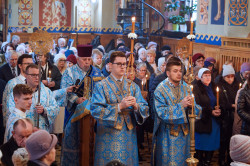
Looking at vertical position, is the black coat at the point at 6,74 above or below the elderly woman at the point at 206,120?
above

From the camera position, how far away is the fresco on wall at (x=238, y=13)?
10906mm

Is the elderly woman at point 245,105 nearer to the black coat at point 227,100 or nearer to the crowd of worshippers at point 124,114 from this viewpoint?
the crowd of worshippers at point 124,114

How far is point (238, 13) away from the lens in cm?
1110

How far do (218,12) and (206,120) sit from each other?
235 inches

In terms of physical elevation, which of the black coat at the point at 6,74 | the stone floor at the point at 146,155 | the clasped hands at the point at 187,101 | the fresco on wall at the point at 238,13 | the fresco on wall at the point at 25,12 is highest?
the fresco on wall at the point at 25,12

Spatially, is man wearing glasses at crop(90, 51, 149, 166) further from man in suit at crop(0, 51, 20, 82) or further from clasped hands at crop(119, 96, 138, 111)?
man in suit at crop(0, 51, 20, 82)

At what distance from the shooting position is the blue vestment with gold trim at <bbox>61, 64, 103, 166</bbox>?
639 centimetres

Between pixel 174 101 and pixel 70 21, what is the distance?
17.4 meters

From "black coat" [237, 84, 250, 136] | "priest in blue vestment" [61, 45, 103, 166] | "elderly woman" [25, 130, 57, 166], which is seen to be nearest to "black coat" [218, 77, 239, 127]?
"black coat" [237, 84, 250, 136]

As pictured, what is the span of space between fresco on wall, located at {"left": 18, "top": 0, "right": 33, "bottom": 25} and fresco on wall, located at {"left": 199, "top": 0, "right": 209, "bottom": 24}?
1028 centimetres

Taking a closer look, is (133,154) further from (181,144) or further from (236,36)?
(236,36)

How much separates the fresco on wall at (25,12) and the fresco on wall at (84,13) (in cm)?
233

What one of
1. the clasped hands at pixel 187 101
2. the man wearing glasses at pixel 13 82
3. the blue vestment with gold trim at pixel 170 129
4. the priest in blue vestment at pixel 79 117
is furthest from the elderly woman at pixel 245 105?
the man wearing glasses at pixel 13 82

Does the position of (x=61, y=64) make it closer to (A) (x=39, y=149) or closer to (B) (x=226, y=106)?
(B) (x=226, y=106)
